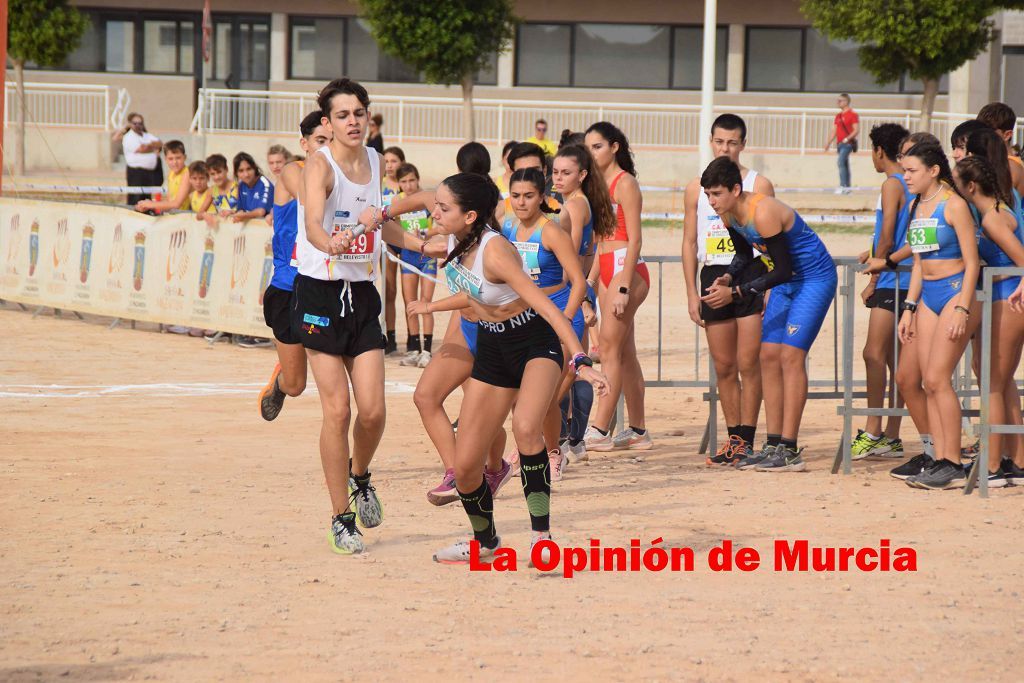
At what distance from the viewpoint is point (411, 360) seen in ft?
45.8

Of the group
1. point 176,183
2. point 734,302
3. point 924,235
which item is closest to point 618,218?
point 734,302

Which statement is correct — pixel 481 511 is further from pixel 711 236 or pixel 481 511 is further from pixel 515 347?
pixel 711 236

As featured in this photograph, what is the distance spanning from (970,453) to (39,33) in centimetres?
2620

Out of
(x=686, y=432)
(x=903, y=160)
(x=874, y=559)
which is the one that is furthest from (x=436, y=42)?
(x=874, y=559)

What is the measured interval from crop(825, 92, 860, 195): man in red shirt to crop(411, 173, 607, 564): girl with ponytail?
896 inches

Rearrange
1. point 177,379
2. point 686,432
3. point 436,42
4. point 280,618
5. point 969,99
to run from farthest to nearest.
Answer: point 969,99 → point 436,42 → point 177,379 → point 686,432 → point 280,618

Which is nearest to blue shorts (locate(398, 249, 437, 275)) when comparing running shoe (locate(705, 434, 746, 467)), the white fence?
running shoe (locate(705, 434, 746, 467))

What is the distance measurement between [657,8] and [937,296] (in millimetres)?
27961

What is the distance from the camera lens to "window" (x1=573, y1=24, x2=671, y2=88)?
35.2m

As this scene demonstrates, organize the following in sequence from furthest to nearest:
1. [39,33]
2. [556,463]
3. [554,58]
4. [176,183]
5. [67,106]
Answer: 1. [554,58]
2. [67,106]
3. [39,33]
4. [176,183]
5. [556,463]

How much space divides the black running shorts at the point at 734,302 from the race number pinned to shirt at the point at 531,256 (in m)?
1.48

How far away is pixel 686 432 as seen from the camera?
1077cm

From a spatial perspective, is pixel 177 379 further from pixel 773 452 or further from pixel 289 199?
pixel 773 452

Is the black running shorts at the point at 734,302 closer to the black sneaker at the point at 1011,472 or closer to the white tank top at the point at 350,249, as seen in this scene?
the black sneaker at the point at 1011,472
